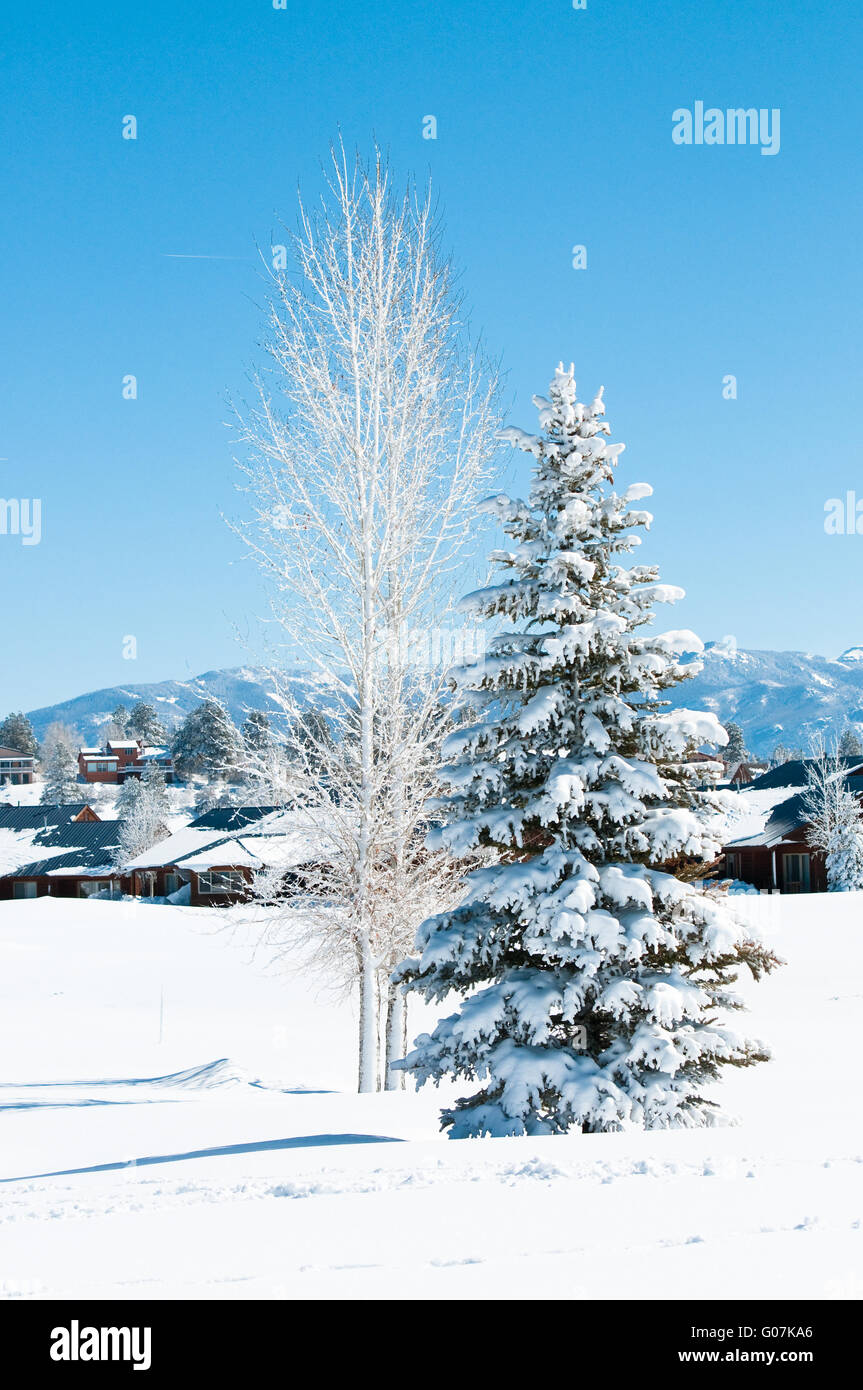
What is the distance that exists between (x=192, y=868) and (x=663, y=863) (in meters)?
43.8

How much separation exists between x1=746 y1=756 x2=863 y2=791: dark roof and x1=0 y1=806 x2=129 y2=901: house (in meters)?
40.8

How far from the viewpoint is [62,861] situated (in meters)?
69.8

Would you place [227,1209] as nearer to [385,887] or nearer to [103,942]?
[385,887]

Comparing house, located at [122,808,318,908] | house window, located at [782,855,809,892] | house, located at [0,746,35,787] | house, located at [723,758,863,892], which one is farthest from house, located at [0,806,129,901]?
house, located at [0,746,35,787]

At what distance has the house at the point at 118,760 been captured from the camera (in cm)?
13862

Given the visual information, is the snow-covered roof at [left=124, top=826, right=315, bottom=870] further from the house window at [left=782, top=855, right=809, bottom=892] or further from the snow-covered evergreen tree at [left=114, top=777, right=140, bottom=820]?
the snow-covered evergreen tree at [left=114, top=777, right=140, bottom=820]

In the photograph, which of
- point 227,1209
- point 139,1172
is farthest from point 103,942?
point 227,1209

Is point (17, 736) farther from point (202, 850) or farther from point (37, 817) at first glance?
point (202, 850)

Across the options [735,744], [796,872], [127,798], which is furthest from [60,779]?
[796,872]

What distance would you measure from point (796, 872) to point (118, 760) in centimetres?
10891

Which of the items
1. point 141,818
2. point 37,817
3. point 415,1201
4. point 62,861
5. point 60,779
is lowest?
point 415,1201

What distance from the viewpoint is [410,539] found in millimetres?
15523

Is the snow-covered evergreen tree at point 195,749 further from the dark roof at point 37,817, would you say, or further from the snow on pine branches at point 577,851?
the snow on pine branches at point 577,851
